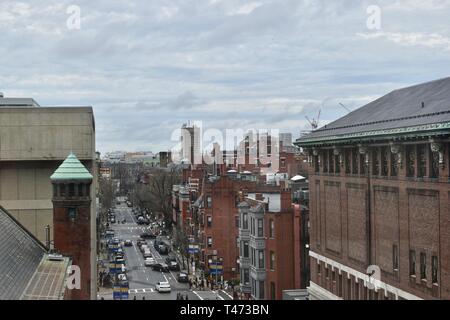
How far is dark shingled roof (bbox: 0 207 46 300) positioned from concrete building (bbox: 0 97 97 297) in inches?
326

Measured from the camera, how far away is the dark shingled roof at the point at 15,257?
48.3ft

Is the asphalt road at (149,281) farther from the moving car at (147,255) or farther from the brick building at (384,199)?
the brick building at (384,199)

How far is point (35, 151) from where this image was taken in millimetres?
31828

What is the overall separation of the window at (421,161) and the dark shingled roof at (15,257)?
44.7 ft

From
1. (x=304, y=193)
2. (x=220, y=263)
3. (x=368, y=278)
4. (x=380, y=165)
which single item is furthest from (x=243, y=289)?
(x=380, y=165)

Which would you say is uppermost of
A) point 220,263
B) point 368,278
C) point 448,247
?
point 448,247

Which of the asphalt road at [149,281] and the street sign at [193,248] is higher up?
the street sign at [193,248]

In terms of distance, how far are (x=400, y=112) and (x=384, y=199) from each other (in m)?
3.79

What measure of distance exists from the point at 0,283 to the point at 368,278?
748 inches

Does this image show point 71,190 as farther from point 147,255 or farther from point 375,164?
point 147,255

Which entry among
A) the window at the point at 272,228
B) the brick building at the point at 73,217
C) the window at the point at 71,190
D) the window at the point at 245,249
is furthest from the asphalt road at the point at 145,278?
the window at the point at 71,190

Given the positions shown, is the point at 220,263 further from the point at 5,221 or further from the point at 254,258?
the point at 5,221

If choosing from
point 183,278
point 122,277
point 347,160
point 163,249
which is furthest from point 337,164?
point 163,249

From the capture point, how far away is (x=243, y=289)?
47906 millimetres
